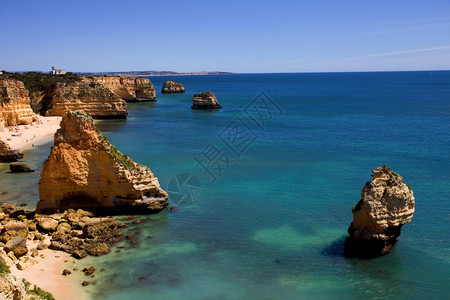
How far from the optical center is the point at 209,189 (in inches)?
1156

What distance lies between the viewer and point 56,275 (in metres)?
16.9

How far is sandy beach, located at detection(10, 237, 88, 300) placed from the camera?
621 inches

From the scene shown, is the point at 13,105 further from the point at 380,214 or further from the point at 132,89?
the point at 132,89

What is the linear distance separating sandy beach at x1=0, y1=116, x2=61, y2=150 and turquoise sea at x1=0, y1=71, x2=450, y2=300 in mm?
2564

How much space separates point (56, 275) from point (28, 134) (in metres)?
36.8

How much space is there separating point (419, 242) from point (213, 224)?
10761 millimetres

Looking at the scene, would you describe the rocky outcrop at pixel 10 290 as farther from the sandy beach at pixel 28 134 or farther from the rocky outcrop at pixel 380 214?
the sandy beach at pixel 28 134

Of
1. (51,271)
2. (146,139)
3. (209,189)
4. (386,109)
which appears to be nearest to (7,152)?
(146,139)

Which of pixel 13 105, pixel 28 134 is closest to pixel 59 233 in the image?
pixel 28 134

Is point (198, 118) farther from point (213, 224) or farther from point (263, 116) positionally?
point (213, 224)

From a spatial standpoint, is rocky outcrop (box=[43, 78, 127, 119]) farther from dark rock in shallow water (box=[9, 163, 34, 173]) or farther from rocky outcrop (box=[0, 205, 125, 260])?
rocky outcrop (box=[0, 205, 125, 260])

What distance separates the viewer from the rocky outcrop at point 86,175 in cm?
2255

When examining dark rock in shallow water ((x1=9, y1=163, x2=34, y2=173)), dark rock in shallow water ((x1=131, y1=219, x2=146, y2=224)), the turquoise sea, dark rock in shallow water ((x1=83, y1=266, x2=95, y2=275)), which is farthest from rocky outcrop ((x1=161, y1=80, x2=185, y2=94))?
dark rock in shallow water ((x1=83, y1=266, x2=95, y2=275))

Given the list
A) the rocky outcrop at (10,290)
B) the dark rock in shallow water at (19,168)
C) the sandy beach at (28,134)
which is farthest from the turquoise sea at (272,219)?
the rocky outcrop at (10,290)
